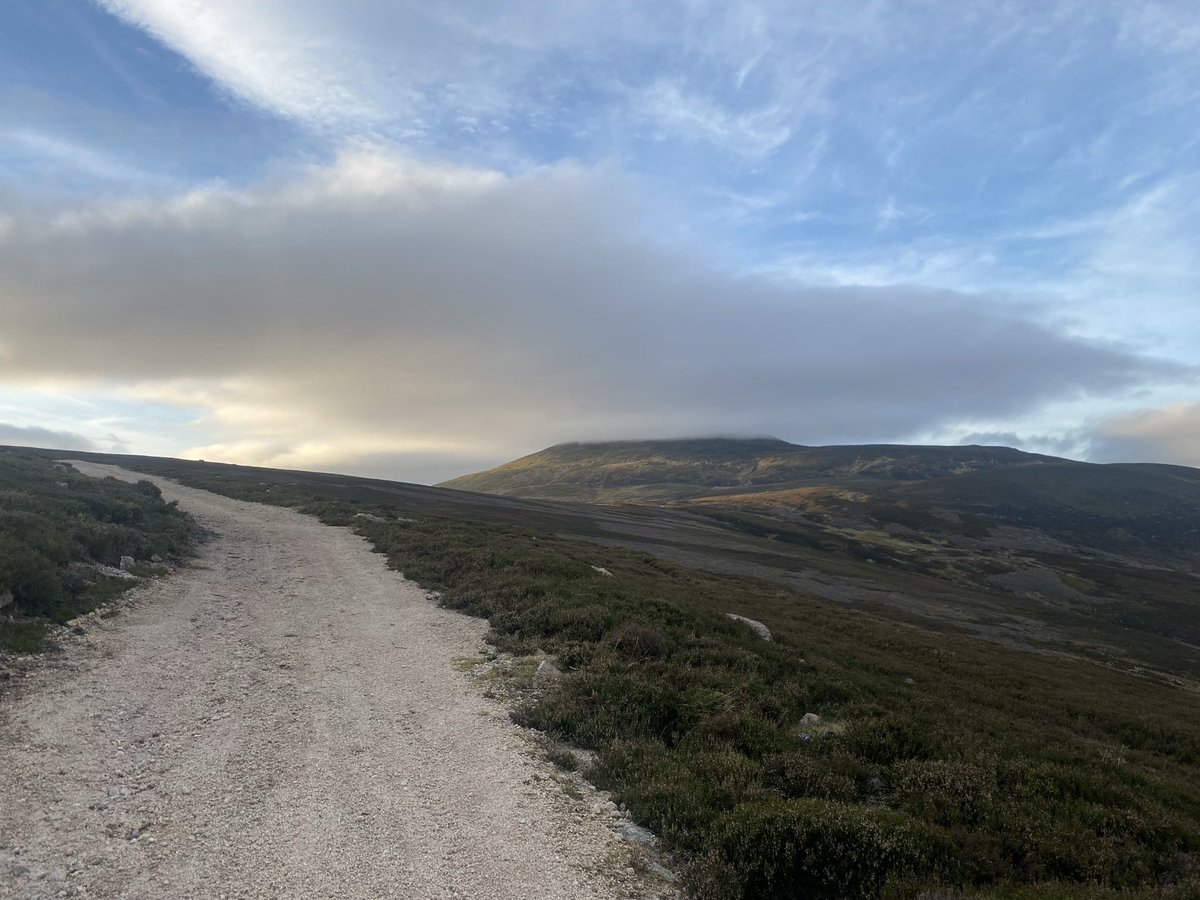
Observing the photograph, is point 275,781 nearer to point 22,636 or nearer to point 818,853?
point 818,853

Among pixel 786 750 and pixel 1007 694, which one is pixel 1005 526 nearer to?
pixel 1007 694

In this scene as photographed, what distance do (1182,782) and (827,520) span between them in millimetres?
148322

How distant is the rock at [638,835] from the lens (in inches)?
333

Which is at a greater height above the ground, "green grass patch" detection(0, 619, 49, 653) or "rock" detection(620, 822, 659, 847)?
"green grass patch" detection(0, 619, 49, 653)

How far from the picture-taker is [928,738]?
40.9 ft

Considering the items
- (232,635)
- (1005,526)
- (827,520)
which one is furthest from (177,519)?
(1005,526)

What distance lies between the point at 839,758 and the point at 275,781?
9.15m

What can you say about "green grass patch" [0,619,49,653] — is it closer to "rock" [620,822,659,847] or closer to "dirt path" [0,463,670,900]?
"dirt path" [0,463,670,900]

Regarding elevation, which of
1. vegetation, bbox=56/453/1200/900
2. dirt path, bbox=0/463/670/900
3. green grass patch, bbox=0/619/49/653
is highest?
green grass patch, bbox=0/619/49/653

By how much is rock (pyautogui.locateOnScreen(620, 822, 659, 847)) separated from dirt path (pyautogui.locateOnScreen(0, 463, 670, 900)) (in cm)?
23

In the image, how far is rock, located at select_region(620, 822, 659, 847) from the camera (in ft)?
27.7

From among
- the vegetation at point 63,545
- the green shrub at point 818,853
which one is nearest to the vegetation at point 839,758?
the green shrub at point 818,853

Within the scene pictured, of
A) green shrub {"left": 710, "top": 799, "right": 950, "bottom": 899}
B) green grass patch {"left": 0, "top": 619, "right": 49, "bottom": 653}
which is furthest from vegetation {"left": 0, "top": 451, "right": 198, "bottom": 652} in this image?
green shrub {"left": 710, "top": 799, "right": 950, "bottom": 899}

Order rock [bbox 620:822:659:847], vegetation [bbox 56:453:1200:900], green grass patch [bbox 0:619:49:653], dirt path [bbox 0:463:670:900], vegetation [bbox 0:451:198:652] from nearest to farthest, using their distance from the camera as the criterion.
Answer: dirt path [bbox 0:463:670:900] < vegetation [bbox 56:453:1200:900] < rock [bbox 620:822:659:847] < green grass patch [bbox 0:619:49:653] < vegetation [bbox 0:451:198:652]
